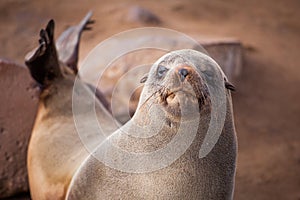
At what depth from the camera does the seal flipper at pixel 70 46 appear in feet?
12.7

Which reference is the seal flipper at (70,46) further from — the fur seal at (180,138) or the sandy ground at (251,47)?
the fur seal at (180,138)

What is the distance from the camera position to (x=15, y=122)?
3.67 metres

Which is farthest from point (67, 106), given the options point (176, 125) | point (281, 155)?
point (281, 155)

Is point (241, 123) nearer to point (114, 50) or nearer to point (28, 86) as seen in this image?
point (114, 50)

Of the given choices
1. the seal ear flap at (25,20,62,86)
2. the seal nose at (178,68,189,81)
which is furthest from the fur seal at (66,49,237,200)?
the seal ear flap at (25,20,62,86)

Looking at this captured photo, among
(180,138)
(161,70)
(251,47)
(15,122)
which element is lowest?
(251,47)

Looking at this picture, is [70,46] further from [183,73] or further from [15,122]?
[183,73]

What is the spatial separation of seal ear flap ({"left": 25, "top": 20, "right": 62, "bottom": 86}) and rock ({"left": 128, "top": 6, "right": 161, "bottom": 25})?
2454mm

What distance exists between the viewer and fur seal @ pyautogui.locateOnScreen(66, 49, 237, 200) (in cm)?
227

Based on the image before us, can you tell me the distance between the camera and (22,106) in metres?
3.71

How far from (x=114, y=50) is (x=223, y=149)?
2710mm

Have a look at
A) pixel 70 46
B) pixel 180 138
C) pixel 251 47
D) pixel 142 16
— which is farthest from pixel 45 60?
pixel 251 47

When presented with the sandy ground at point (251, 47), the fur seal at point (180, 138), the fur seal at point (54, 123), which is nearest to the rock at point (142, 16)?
the sandy ground at point (251, 47)

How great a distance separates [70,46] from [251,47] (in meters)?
2.60
